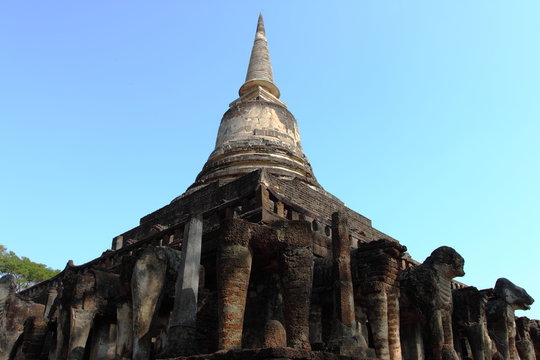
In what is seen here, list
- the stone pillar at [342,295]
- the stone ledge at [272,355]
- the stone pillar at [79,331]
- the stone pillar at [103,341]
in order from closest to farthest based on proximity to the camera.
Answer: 1. the stone ledge at [272,355]
2. the stone pillar at [342,295]
3. the stone pillar at [79,331]
4. the stone pillar at [103,341]

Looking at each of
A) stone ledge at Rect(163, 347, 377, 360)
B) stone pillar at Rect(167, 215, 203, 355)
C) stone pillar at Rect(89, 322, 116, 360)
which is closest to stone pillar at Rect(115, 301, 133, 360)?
stone pillar at Rect(167, 215, 203, 355)

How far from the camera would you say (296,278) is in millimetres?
7109

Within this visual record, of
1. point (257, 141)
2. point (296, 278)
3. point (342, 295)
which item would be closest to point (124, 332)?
point (296, 278)

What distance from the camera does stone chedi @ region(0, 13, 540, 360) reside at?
279 inches

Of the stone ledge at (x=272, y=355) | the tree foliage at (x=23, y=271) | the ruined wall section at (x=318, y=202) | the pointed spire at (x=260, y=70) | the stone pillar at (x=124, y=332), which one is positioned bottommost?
the stone ledge at (x=272, y=355)

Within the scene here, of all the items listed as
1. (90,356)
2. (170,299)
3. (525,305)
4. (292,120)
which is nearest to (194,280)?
(170,299)

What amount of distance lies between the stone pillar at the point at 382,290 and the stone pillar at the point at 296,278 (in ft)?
7.83

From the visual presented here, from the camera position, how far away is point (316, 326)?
9656 mm

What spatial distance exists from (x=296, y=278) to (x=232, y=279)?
2.85ft

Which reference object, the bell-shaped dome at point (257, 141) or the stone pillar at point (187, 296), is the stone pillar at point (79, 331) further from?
the bell-shaped dome at point (257, 141)

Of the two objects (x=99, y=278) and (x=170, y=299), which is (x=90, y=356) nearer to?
(x=99, y=278)

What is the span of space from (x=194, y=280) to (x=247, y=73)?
2127 cm

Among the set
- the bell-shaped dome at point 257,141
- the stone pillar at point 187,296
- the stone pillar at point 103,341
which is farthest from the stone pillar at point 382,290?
the bell-shaped dome at point 257,141

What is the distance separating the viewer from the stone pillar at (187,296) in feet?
24.1
